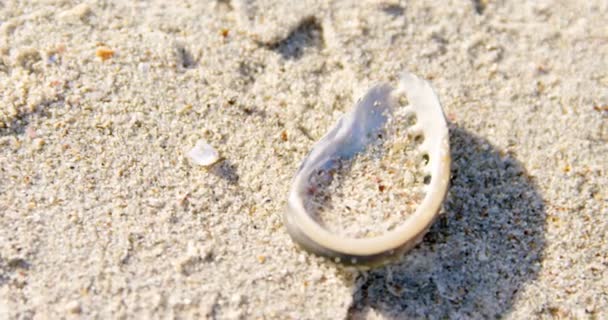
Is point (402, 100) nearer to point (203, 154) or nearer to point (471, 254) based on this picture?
point (471, 254)

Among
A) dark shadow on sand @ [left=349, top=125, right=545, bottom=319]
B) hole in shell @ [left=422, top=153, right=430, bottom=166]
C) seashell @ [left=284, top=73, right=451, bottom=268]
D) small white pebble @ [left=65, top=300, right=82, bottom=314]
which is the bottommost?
dark shadow on sand @ [left=349, top=125, right=545, bottom=319]

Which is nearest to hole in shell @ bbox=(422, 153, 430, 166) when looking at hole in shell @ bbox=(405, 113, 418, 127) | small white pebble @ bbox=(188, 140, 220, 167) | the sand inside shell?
the sand inside shell

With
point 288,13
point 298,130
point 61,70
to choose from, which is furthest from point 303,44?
point 61,70

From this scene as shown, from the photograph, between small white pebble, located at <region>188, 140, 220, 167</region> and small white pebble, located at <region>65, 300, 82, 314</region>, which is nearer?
small white pebble, located at <region>65, 300, 82, 314</region>

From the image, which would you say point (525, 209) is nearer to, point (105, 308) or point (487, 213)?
point (487, 213)

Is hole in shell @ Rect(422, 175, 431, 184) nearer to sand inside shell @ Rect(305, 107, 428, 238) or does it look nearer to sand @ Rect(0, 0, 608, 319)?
sand inside shell @ Rect(305, 107, 428, 238)

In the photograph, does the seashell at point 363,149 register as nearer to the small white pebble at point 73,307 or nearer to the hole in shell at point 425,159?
the hole in shell at point 425,159

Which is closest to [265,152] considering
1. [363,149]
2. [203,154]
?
[203,154]
